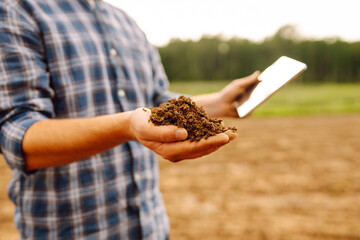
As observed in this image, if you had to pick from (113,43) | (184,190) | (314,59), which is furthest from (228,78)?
(113,43)

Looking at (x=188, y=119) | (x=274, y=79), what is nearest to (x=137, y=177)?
(x=188, y=119)

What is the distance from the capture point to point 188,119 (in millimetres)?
1523

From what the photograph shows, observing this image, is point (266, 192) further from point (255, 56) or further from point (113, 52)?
point (255, 56)

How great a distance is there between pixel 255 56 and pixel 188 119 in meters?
59.5

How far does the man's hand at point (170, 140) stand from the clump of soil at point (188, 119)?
0.04m

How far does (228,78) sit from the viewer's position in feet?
184

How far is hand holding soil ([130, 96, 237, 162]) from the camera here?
1.34m

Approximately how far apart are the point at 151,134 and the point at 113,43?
93 centimetres

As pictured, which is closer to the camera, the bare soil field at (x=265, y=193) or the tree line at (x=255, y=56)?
the bare soil field at (x=265, y=193)

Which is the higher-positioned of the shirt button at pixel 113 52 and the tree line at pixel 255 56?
the shirt button at pixel 113 52

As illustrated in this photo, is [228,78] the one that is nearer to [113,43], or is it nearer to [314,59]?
[314,59]

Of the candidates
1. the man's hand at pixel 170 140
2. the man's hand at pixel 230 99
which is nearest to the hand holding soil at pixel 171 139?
the man's hand at pixel 170 140

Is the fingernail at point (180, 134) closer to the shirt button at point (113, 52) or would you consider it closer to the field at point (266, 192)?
the shirt button at point (113, 52)

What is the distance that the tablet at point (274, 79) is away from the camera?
169 cm
